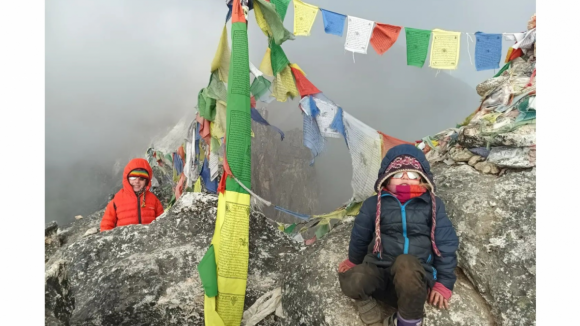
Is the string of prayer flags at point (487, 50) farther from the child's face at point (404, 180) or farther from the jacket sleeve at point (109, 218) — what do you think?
the jacket sleeve at point (109, 218)

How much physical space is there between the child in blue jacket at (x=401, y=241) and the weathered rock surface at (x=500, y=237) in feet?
1.77

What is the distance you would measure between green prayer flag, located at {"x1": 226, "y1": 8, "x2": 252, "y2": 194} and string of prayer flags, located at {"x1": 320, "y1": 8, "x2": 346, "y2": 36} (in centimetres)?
121

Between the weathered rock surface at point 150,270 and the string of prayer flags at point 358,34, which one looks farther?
the string of prayer flags at point 358,34

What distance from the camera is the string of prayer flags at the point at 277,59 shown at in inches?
137

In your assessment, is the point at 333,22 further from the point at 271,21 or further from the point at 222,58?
the point at 222,58

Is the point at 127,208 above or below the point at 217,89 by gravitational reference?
below

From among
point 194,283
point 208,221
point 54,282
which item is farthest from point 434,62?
point 54,282

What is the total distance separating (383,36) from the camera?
388 centimetres

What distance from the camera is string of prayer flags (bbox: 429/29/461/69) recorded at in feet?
12.5

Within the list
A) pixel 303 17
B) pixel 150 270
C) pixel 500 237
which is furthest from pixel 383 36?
pixel 150 270

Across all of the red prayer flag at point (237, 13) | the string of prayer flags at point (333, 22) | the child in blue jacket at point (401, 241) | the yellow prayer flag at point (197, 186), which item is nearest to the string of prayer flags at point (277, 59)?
the red prayer flag at point (237, 13)

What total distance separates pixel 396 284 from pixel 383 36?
3035 millimetres

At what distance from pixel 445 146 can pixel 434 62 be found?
105 cm

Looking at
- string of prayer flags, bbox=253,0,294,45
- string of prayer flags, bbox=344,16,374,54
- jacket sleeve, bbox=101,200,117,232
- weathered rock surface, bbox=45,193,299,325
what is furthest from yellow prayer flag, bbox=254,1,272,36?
jacket sleeve, bbox=101,200,117,232
